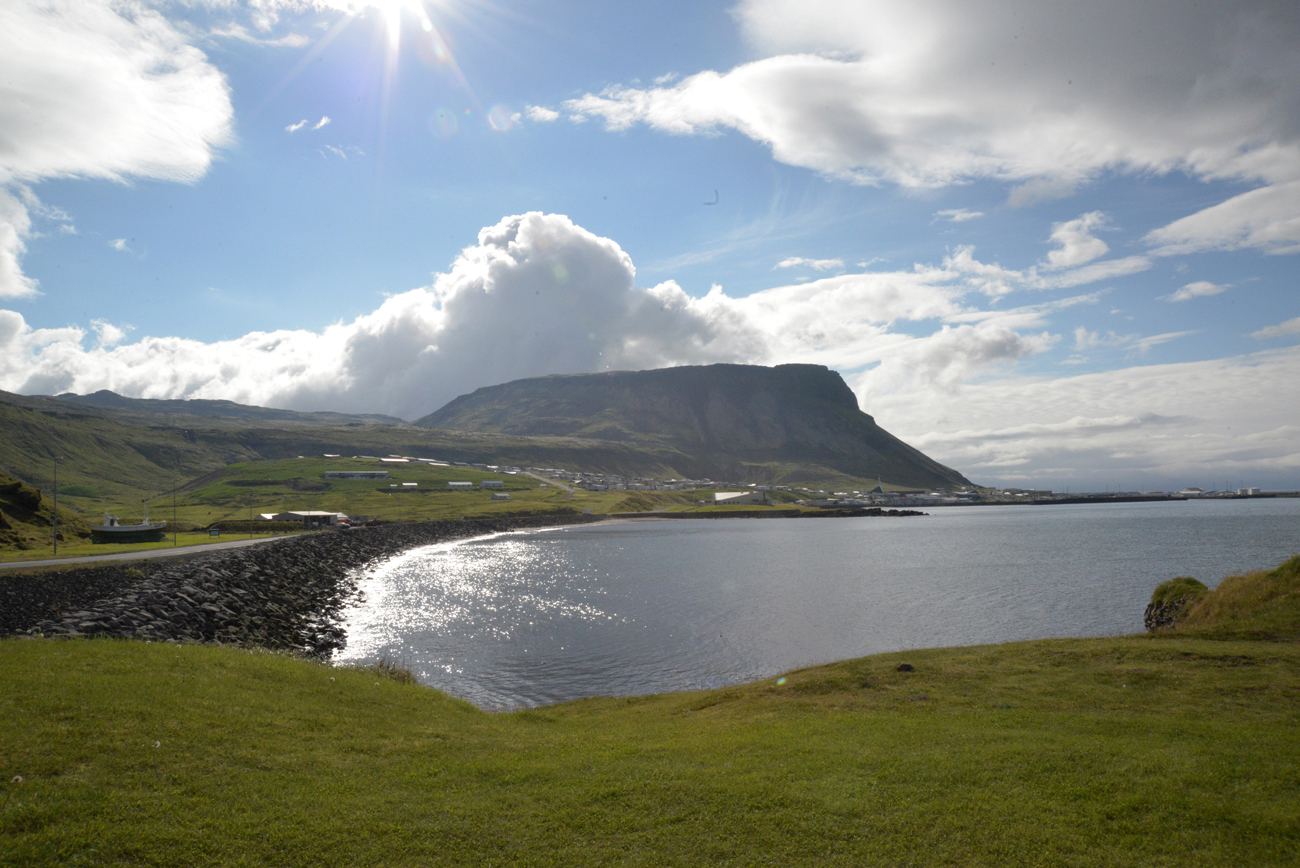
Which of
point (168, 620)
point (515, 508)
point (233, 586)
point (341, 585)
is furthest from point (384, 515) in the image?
point (168, 620)

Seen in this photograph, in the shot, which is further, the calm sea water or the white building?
the white building

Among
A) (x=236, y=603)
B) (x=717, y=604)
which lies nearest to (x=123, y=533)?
(x=236, y=603)

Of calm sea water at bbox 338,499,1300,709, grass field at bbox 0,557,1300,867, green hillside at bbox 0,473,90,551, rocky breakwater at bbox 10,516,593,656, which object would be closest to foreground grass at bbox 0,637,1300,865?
grass field at bbox 0,557,1300,867

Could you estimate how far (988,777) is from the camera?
1322cm

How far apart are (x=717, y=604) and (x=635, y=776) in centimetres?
4416

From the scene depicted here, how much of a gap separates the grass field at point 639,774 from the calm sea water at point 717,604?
15173mm

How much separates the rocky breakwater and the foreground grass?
10858mm

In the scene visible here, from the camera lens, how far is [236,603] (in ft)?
147

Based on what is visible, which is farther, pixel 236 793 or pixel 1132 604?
pixel 1132 604

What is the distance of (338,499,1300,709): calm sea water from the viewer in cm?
3812

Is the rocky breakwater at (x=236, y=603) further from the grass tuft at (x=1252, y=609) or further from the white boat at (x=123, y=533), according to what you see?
the grass tuft at (x=1252, y=609)

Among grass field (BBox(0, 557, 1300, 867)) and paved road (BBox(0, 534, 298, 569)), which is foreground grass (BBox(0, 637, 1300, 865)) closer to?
grass field (BBox(0, 557, 1300, 867))

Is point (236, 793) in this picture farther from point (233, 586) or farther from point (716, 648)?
point (233, 586)

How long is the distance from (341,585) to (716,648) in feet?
148
